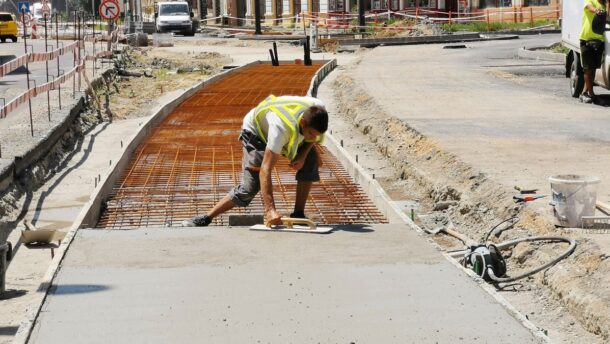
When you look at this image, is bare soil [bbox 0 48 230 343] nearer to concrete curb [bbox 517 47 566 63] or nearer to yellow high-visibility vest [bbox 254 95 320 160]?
yellow high-visibility vest [bbox 254 95 320 160]

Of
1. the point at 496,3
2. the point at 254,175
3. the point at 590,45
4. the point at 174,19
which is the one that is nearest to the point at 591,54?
the point at 590,45

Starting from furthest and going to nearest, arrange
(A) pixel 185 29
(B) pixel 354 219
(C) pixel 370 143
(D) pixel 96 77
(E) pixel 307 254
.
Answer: (A) pixel 185 29 → (D) pixel 96 77 → (C) pixel 370 143 → (B) pixel 354 219 → (E) pixel 307 254

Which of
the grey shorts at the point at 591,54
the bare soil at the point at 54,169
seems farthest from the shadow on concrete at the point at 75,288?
the grey shorts at the point at 591,54

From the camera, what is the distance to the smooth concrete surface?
233 inches

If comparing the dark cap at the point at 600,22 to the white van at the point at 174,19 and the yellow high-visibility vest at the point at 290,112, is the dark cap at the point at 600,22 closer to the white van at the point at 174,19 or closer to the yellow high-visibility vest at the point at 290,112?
the yellow high-visibility vest at the point at 290,112

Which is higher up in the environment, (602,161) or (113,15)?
(113,15)

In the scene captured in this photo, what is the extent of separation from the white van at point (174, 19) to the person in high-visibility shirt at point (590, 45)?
43759 mm

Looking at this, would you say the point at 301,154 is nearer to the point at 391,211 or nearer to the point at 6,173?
the point at 391,211

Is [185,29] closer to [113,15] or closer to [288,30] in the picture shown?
[288,30]

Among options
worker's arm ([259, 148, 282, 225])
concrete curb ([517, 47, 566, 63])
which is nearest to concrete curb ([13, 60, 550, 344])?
worker's arm ([259, 148, 282, 225])

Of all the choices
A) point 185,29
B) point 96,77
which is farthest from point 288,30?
point 96,77

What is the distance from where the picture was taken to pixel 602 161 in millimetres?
11922

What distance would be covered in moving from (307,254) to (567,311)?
1844mm

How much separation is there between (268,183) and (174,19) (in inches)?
2095
